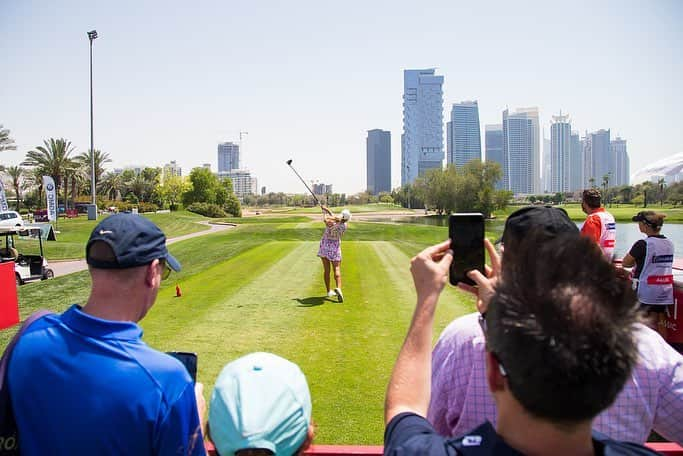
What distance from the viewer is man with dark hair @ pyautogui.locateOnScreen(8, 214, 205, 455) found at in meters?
1.90

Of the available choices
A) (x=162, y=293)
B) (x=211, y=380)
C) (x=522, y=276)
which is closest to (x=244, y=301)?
(x=162, y=293)

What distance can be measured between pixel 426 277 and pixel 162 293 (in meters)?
11.4

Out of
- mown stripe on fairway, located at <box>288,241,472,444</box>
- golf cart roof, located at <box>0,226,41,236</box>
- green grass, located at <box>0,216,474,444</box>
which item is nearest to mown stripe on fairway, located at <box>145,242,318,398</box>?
green grass, located at <box>0,216,474,444</box>

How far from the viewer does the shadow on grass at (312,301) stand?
415 inches

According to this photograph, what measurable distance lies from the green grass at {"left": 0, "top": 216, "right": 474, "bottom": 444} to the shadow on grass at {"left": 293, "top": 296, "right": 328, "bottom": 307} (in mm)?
20

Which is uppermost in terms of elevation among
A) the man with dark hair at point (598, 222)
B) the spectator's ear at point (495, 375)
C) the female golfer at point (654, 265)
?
the man with dark hair at point (598, 222)

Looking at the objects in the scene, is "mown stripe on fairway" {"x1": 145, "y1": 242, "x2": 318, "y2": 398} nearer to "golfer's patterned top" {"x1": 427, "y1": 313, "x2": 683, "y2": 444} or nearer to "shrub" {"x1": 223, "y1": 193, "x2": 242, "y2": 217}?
"golfer's patterned top" {"x1": 427, "y1": 313, "x2": 683, "y2": 444}

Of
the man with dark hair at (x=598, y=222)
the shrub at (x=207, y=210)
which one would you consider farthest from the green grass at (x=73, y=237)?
the man with dark hair at (x=598, y=222)

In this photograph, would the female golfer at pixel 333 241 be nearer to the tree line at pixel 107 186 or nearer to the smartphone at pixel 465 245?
the smartphone at pixel 465 245

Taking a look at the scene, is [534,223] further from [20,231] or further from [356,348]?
[20,231]

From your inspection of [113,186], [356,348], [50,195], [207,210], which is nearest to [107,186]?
[113,186]

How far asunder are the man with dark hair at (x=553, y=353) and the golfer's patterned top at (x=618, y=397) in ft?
2.27

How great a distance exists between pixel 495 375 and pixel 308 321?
7.86 meters

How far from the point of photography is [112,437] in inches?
74.8
